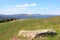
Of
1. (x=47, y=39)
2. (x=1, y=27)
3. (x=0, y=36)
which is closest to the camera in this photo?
(x=47, y=39)

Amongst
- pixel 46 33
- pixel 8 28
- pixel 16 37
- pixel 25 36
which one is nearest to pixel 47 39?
pixel 46 33

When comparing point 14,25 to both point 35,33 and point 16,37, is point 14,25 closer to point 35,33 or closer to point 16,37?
point 16,37

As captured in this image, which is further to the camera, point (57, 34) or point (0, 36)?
point (0, 36)

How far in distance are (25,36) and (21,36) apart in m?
0.91

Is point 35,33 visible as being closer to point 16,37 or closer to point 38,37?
point 38,37

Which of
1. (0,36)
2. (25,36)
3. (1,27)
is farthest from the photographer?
(1,27)

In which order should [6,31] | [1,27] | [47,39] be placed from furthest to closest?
[1,27] < [6,31] < [47,39]

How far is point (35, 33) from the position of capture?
28.3m

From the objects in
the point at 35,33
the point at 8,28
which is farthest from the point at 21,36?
the point at 8,28

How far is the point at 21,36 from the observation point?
2988 cm

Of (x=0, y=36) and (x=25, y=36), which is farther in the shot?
(x=0, y=36)

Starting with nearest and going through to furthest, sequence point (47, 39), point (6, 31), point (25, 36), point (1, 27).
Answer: point (47, 39)
point (25, 36)
point (6, 31)
point (1, 27)

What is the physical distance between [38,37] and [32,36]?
39.9 inches

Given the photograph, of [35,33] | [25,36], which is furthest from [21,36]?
[35,33]
